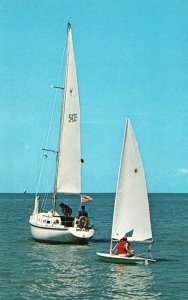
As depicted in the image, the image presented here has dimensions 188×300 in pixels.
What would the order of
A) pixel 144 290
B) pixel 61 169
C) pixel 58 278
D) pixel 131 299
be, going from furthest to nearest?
pixel 61 169, pixel 58 278, pixel 144 290, pixel 131 299

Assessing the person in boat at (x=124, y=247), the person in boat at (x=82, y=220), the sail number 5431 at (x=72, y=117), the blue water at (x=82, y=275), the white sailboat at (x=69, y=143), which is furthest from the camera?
the sail number 5431 at (x=72, y=117)

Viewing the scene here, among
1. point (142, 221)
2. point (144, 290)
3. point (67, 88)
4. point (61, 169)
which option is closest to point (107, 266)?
point (142, 221)

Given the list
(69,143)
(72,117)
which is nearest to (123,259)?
(69,143)

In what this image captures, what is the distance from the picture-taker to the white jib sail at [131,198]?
30.0 metres

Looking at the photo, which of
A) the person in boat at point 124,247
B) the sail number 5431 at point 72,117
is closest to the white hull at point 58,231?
the sail number 5431 at point 72,117

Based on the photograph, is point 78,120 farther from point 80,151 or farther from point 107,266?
point 107,266

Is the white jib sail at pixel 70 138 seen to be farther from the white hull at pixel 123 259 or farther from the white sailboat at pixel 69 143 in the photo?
the white hull at pixel 123 259

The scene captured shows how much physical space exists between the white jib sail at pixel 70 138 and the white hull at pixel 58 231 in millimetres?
3119

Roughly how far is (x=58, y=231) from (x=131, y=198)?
28.1 feet

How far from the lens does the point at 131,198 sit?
30422mm

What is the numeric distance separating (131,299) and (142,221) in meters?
8.09

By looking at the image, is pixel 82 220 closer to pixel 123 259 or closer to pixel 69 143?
pixel 69 143

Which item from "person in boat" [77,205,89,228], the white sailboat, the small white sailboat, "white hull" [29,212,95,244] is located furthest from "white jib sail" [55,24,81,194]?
the small white sailboat

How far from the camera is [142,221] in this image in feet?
100
